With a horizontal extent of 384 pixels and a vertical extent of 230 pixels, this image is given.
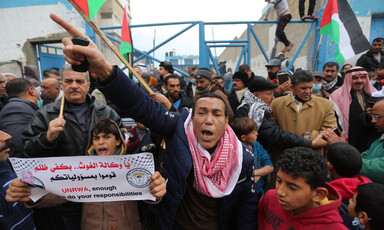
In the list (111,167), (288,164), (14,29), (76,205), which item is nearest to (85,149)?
(76,205)

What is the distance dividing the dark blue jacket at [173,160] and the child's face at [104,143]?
1.87ft

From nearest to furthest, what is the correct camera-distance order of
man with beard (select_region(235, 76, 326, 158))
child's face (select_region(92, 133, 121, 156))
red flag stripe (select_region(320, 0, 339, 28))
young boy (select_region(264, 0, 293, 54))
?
child's face (select_region(92, 133, 121, 156)) → man with beard (select_region(235, 76, 326, 158)) → red flag stripe (select_region(320, 0, 339, 28)) → young boy (select_region(264, 0, 293, 54))

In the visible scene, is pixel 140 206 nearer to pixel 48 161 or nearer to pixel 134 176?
pixel 134 176

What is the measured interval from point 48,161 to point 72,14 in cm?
903

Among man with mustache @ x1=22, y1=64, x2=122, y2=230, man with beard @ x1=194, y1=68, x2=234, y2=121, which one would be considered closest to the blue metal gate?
man with beard @ x1=194, y1=68, x2=234, y2=121

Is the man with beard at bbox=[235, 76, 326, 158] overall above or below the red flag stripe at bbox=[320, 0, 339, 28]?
below

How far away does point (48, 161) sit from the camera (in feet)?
4.49

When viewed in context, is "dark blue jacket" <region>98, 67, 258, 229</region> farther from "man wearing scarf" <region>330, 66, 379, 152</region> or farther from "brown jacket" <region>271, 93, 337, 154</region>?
"man wearing scarf" <region>330, 66, 379, 152</region>

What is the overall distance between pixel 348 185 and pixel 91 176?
1905mm

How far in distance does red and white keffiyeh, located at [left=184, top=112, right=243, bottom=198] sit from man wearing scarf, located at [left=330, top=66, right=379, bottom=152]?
8.24 ft

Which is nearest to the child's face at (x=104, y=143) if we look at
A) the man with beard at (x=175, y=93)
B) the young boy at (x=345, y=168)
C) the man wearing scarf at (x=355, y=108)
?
the young boy at (x=345, y=168)

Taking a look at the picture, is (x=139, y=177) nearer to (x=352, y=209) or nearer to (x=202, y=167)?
(x=202, y=167)

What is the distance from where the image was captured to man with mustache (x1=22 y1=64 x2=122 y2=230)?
1834 millimetres

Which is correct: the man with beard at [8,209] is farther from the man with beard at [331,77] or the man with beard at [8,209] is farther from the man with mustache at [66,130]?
the man with beard at [331,77]
